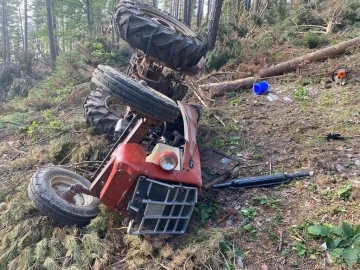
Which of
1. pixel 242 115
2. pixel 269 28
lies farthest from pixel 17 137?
pixel 269 28

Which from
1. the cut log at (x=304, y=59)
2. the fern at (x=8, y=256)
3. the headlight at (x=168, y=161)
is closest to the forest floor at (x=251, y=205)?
the fern at (x=8, y=256)

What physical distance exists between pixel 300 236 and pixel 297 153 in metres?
1.65

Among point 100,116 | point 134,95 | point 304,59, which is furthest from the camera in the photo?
point 304,59

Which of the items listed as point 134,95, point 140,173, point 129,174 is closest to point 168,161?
point 140,173

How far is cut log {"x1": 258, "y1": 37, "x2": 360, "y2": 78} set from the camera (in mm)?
7613

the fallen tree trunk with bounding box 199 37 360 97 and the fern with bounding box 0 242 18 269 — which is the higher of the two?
the fallen tree trunk with bounding box 199 37 360 97

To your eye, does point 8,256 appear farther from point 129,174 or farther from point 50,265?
point 129,174

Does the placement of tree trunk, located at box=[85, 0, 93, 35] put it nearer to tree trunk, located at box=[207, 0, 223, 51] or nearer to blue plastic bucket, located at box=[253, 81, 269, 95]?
tree trunk, located at box=[207, 0, 223, 51]

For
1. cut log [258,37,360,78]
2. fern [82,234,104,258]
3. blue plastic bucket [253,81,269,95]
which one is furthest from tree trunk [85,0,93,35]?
fern [82,234,104,258]

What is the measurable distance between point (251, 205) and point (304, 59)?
494 cm

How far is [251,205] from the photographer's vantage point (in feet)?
12.8

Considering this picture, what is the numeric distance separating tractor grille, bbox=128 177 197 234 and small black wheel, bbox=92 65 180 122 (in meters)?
0.68

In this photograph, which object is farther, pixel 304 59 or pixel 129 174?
pixel 304 59

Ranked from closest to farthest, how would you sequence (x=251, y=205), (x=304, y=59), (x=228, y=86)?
1. (x=251, y=205)
2. (x=228, y=86)
3. (x=304, y=59)
